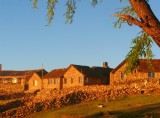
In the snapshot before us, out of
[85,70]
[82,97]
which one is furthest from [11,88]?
[82,97]

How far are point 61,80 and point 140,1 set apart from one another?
3335 inches

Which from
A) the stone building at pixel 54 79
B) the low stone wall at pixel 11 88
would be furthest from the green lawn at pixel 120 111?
the low stone wall at pixel 11 88

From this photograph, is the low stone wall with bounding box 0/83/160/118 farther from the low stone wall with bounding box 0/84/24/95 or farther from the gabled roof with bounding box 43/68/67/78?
the low stone wall with bounding box 0/84/24/95

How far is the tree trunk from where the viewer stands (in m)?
10.4

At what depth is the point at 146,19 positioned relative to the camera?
10445 mm

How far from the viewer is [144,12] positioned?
1048 centimetres

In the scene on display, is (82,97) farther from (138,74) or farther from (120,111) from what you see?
(138,74)

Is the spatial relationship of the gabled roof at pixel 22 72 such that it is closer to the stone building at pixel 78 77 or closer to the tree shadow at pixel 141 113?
the stone building at pixel 78 77

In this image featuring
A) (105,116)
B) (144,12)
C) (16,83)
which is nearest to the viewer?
(144,12)

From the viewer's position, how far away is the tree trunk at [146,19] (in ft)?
34.0

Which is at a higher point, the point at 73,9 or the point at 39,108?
the point at 73,9

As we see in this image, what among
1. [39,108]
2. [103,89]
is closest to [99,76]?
[103,89]

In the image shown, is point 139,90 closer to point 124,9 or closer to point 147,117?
point 147,117

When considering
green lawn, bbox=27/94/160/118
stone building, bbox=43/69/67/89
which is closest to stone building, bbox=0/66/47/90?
stone building, bbox=43/69/67/89
